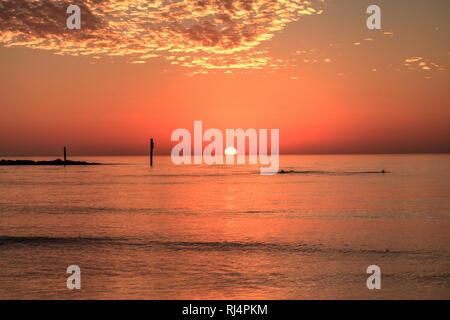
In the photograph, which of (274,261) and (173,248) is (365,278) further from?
(173,248)

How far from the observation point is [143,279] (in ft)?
40.2

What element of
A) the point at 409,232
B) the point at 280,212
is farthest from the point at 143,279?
the point at 280,212

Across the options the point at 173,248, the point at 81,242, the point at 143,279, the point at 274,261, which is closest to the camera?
the point at 143,279

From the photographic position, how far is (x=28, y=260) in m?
14.5

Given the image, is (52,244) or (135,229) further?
(135,229)

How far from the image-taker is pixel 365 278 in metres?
12.3
